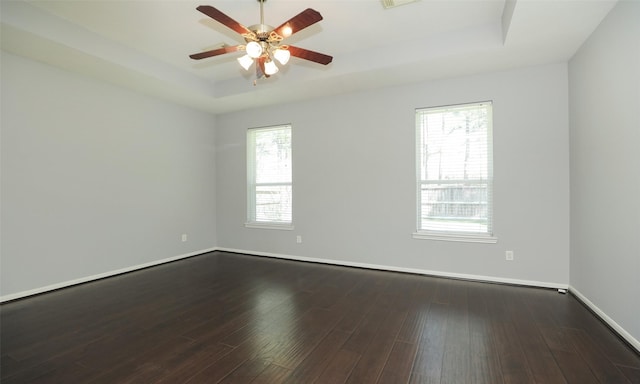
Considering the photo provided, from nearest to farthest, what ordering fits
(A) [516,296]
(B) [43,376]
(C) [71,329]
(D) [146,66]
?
(B) [43,376] < (C) [71,329] < (A) [516,296] < (D) [146,66]

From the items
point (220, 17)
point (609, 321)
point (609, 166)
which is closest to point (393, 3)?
point (220, 17)

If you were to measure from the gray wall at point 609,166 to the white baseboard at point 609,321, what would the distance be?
0.04 m

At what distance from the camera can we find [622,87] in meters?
2.27

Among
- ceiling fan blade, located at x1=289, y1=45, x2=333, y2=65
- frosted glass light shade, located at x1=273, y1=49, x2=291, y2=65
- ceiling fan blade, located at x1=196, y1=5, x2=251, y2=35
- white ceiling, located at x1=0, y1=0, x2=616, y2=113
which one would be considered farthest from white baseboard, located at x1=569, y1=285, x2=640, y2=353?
ceiling fan blade, located at x1=196, y1=5, x2=251, y2=35

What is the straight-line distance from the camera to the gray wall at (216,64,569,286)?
11.2ft

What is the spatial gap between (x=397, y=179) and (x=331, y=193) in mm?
1037

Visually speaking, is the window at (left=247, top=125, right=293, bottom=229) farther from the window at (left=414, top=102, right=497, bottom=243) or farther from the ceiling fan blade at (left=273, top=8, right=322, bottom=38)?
the ceiling fan blade at (left=273, top=8, right=322, bottom=38)

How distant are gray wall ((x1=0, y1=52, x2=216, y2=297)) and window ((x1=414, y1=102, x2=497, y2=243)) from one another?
385cm

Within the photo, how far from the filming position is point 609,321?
2443mm

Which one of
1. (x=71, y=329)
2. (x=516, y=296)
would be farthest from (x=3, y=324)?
(x=516, y=296)

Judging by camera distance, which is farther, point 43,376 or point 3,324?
point 3,324

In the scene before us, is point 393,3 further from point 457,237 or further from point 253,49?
point 457,237

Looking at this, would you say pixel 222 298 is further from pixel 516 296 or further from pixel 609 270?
pixel 609 270

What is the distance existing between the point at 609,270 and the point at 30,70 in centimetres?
596
